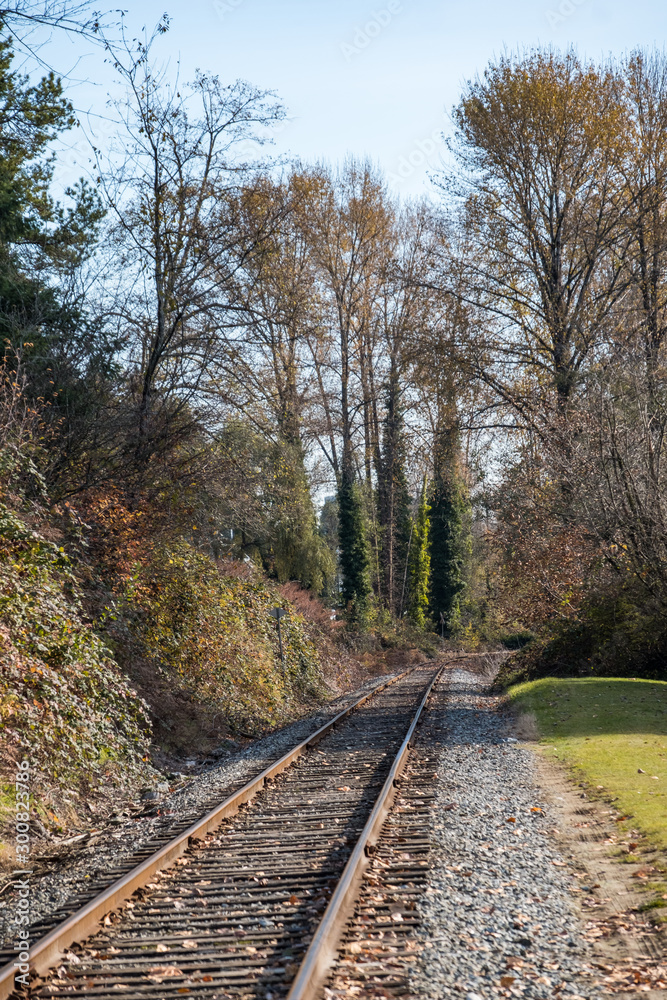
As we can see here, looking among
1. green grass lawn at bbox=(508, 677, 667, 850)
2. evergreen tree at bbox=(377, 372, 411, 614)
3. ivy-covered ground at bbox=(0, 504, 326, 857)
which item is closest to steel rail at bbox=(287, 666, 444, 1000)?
green grass lawn at bbox=(508, 677, 667, 850)

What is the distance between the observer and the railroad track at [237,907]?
181 inches

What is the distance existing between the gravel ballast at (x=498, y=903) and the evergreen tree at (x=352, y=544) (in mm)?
28908

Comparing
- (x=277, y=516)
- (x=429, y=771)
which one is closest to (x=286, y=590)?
(x=277, y=516)

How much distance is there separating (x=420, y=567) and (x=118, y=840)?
139ft

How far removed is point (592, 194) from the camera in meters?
23.6

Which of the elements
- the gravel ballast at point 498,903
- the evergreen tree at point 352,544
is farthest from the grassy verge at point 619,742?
the evergreen tree at point 352,544

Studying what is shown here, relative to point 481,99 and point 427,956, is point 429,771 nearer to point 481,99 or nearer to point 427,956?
point 427,956

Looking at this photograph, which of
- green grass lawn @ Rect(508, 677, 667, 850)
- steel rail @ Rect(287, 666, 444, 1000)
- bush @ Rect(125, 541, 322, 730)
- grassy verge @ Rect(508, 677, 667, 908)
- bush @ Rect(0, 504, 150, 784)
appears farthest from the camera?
bush @ Rect(125, 541, 322, 730)

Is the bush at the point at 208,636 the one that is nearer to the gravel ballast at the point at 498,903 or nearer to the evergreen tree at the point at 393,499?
the gravel ballast at the point at 498,903

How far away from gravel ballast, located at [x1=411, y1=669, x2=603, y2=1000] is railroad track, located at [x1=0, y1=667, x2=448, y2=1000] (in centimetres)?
54

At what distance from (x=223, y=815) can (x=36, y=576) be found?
157 inches

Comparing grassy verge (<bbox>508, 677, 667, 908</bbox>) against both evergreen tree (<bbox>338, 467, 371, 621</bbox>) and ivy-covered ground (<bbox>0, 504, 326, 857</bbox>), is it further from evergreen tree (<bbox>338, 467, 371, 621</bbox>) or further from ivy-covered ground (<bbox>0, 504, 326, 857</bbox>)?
evergreen tree (<bbox>338, 467, 371, 621</bbox>)

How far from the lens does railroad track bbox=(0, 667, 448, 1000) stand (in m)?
4.59

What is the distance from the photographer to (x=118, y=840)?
766 centimetres
